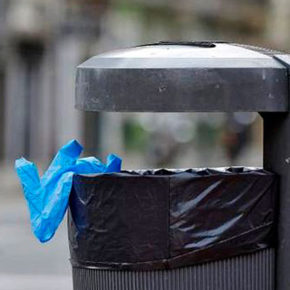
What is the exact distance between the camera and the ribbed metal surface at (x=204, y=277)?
4.89 m

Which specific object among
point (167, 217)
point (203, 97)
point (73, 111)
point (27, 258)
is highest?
point (203, 97)

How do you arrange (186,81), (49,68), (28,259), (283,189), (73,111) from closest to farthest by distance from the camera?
(186,81) < (283,189) < (28,259) < (49,68) < (73,111)

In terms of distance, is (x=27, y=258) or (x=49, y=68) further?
(x=49, y=68)

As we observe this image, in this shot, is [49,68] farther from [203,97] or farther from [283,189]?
[203,97]

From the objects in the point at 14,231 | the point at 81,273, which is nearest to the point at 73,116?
the point at 14,231

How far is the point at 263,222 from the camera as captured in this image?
5.02 meters

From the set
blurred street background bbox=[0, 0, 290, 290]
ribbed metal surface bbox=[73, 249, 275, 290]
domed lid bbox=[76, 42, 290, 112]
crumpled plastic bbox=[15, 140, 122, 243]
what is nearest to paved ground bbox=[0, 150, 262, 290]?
crumpled plastic bbox=[15, 140, 122, 243]

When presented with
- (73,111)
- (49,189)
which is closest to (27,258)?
(49,189)

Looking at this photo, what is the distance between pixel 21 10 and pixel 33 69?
1832mm

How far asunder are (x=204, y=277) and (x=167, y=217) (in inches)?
10.7

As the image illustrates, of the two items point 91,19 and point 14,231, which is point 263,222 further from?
point 91,19

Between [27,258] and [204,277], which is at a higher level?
[204,277]

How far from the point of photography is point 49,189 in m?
5.09

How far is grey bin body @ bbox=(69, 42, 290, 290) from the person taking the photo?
189 inches
